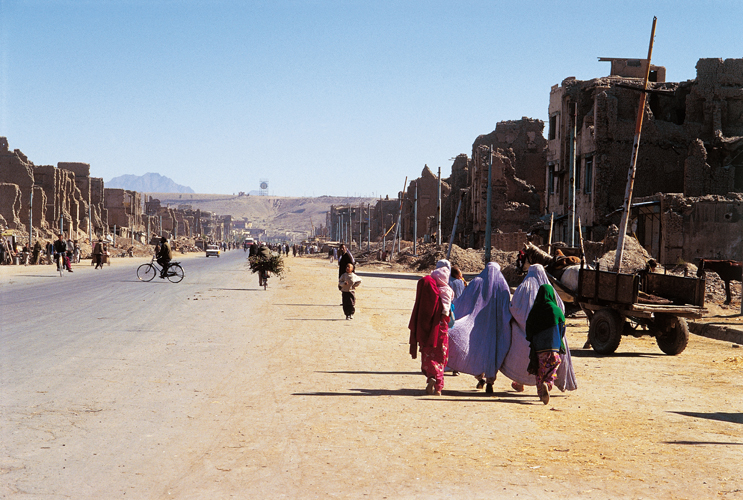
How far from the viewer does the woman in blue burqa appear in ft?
31.7

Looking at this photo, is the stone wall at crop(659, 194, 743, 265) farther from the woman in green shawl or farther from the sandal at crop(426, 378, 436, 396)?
the sandal at crop(426, 378, 436, 396)

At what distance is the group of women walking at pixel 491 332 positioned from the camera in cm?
914

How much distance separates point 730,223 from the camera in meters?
32.1

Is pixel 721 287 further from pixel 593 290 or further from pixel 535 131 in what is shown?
pixel 535 131

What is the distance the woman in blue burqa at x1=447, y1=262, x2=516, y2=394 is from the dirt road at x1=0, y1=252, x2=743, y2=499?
15.0 inches

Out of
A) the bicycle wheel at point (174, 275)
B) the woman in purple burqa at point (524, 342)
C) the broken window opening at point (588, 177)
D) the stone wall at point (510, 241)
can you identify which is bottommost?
the bicycle wheel at point (174, 275)

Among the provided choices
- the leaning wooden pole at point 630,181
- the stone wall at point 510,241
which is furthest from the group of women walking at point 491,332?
the stone wall at point 510,241

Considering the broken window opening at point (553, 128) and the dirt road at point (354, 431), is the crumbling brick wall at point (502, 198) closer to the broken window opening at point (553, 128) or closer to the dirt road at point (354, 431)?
the broken window opening at point (553, 128)

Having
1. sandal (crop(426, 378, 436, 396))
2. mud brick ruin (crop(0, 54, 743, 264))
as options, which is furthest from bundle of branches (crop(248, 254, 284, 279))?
sandal (crop(426, 378, 436, 396))

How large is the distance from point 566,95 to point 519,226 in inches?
578

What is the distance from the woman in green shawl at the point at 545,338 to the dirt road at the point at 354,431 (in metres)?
0.36

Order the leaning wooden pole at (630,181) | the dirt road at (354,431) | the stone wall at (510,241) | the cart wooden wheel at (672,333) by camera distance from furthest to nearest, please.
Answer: the stone wall at (510,241) → the leaning wooden pole at (630,181) → the cart wooden wheel at (672,333) → the dirt road at (354,431)

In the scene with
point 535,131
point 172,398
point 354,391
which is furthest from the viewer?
point 535,131

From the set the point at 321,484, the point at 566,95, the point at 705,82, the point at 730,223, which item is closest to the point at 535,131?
the point at 566,95
